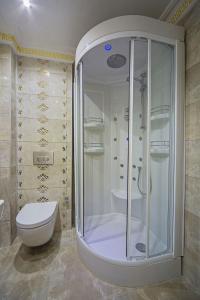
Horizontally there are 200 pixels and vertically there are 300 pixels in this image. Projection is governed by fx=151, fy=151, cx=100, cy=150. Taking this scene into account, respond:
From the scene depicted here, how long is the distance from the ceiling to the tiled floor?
2430mm

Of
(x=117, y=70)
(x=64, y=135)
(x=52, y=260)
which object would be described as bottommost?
(x=52, y=260)

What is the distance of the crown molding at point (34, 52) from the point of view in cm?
172

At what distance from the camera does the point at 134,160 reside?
1335 mm

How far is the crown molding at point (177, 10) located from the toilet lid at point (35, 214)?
2.25 metres

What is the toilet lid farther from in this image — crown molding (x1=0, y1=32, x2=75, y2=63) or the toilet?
crown molding (x1=0, y1=32, x2=75, y2=63)

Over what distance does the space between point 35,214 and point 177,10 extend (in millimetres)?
2381

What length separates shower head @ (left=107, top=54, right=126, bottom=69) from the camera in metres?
1.70

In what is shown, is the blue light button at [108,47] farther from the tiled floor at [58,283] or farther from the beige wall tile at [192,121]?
the tiled floor at [58,283]

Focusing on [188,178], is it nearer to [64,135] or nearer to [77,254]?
[77,254]

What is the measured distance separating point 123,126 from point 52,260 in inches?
72.7

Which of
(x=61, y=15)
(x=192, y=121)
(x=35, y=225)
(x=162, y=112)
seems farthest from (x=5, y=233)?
(x=61, y=15)

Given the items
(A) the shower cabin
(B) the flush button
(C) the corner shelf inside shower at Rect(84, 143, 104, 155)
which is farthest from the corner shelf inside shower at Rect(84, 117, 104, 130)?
(B) the flush button

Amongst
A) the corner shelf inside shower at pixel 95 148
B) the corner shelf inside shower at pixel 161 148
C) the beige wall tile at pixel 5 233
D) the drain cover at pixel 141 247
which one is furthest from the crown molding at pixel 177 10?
the beige wall tile at pixel 5 233

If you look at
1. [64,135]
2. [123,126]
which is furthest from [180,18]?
[64,135]
